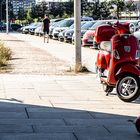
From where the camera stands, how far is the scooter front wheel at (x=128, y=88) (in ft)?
32.7

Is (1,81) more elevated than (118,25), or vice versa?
(118,25)

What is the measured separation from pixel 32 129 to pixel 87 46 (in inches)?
809

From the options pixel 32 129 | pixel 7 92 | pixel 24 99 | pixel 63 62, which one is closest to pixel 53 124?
pixel 32 129

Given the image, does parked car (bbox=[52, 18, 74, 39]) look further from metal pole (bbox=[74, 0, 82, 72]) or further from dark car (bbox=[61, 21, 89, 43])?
metal pole (bbox=[74, 0, 82, 72])

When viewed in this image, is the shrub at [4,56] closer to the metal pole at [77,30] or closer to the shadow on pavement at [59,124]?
the metal pole at [77,30]

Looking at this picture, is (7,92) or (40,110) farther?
(7,92)

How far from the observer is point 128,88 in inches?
396

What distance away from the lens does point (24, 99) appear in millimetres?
10156

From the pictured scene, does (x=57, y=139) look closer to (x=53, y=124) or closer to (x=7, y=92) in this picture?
(x=53, y=124)

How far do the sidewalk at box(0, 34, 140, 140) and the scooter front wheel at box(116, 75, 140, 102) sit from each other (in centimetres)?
15

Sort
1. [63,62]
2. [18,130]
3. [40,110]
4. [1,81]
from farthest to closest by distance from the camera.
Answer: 1. [63,62]
2. [1,81]
3. [40,110]
4. [18,130]

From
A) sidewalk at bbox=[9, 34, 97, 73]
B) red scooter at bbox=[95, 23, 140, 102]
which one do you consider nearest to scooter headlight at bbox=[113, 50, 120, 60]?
red scooter at bbox=[95, 23, 140, 102]

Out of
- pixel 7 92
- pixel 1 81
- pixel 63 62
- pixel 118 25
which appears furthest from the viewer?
pixel 63 62

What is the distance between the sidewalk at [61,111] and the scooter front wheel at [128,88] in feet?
0.48
